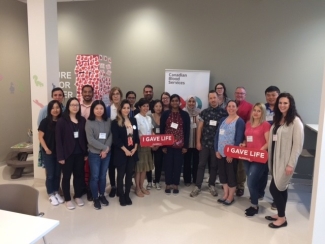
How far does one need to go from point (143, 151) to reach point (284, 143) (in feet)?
6.35

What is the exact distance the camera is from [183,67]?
5387mm

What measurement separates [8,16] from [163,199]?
4647mm

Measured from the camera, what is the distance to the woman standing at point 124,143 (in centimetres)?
368

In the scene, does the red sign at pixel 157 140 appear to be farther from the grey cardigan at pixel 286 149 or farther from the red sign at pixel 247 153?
the grey cardigan at pixel 286 149

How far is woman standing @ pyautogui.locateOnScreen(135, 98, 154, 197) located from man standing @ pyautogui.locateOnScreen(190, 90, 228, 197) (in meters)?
0.77

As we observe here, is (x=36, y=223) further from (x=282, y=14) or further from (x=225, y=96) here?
(x=282, y=14)

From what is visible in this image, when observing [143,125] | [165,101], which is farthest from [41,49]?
[165,101]

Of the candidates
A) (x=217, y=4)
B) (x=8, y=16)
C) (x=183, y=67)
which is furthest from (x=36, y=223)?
(x=8, y=16)

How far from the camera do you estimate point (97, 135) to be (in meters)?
3.60

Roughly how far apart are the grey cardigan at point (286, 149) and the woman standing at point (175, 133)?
143cm

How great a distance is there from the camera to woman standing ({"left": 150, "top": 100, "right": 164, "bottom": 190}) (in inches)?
167

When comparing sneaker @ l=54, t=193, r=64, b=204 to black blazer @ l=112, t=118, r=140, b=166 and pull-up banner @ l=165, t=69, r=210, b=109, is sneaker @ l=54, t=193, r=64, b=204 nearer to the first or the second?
black blazer @ l=112, t=118, r=140, b=166

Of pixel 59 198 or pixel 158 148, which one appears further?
pixel 158 148

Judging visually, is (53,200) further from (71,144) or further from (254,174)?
(254,174)
